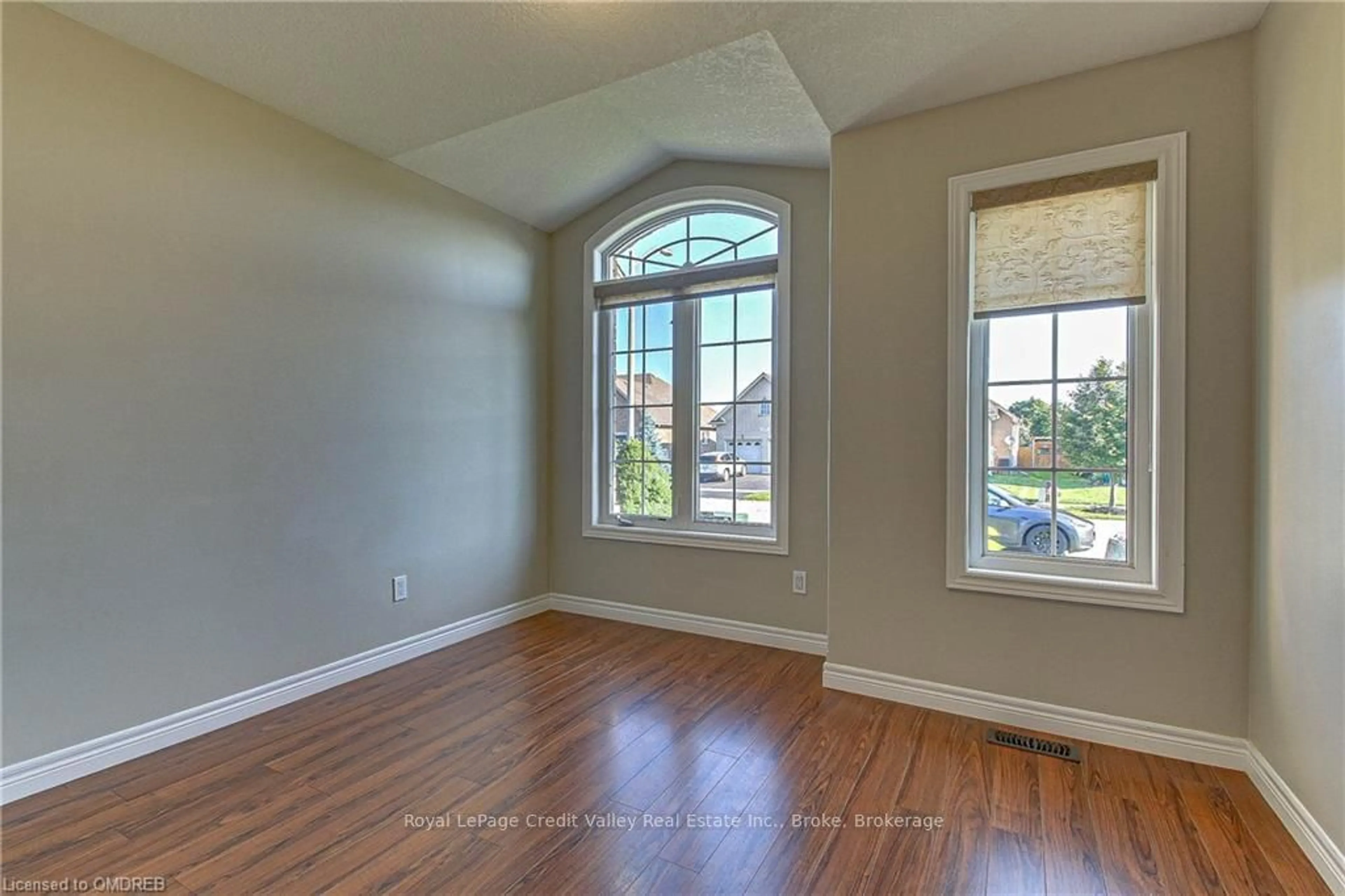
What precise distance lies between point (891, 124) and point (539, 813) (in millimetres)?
3016

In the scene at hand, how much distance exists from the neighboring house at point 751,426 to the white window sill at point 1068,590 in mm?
1298

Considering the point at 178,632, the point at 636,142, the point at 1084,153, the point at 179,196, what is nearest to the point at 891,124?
the point at 1084,153

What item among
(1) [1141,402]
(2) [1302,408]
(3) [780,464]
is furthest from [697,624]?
(2) [1302,408]

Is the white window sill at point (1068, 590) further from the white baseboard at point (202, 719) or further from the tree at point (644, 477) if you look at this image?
the white baseboard at point (202, 719)

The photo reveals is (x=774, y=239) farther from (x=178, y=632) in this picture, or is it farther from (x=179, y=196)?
(x=178, y=632)

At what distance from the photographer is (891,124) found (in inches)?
106

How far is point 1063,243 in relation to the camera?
2.40 m

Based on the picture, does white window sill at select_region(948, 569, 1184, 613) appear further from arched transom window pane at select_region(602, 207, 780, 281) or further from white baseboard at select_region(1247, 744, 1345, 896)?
arched transom window pane at select_region(602, 207, 780, 281)

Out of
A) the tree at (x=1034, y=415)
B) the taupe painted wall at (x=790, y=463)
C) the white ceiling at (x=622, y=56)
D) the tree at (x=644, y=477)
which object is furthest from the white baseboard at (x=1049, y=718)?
the white ceiling at (x=622, y=56)

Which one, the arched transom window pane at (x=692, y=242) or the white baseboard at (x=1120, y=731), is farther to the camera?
the arched transom window pane at (x=692, y=242)

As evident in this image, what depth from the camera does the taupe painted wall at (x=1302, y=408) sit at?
1610 millimetres

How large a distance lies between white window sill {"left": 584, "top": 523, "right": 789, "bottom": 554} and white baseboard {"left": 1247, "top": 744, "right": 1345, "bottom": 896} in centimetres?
195

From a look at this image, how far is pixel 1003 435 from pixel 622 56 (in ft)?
7.09

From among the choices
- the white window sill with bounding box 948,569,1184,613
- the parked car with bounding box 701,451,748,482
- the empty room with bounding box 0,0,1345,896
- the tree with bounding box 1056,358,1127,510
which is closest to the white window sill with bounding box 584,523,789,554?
the empty room with bounding box 0,0,1345,896
